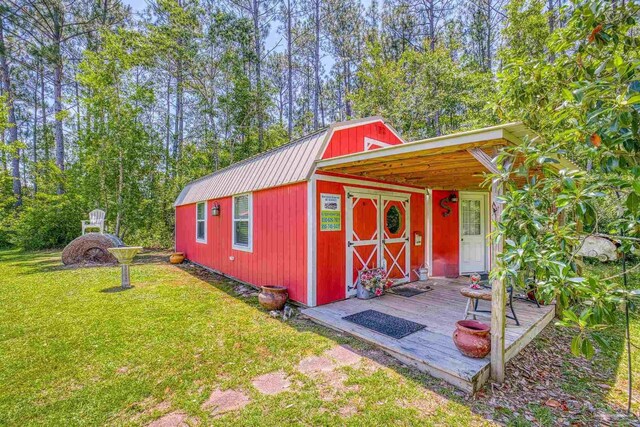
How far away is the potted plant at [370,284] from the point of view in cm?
502

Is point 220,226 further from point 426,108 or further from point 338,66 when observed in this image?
point 338,66

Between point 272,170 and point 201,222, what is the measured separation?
449 centimetres

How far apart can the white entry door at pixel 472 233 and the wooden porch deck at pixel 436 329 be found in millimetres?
1859

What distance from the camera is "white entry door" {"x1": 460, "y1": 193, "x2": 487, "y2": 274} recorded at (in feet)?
23.8

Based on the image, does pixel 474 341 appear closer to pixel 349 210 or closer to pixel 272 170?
pixel 349 210

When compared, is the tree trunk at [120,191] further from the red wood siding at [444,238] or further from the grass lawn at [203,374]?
the red wood siding at [444,238]

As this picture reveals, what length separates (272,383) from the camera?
2740 mm

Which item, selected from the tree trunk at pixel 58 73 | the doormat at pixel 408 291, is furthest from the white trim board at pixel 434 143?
the tree trunk at pixel 58 73

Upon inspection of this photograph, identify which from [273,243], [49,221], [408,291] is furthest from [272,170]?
[49,221]

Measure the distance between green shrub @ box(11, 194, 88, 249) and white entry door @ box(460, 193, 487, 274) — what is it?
1463 centimetres

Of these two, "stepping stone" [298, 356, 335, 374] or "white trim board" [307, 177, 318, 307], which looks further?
"white trim board" [307, 177, 318, 307]

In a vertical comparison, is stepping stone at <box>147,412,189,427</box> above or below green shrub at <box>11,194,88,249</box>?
below

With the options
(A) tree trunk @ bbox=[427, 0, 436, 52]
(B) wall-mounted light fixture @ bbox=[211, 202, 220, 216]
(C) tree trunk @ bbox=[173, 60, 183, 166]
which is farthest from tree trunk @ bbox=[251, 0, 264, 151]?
(A) tree trunk @ bbox=[427, 0, 436, 52]

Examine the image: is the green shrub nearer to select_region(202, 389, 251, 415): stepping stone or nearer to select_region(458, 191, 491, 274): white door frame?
select_region(202, 389, 251, 415): stepping stone
